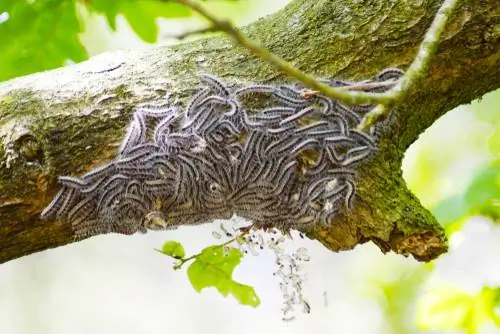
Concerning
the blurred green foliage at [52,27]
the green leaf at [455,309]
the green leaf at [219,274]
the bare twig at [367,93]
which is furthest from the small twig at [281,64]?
the green leaf at [455,309]

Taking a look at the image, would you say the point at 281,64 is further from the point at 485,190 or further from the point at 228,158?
the point at 485,190

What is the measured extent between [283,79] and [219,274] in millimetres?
396

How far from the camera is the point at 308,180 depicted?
3.17ft

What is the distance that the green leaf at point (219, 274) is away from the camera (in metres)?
1.23

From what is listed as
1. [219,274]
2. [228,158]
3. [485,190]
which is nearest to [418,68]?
[228,158]

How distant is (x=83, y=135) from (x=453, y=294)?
108 cm

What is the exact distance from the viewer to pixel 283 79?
0.99 m

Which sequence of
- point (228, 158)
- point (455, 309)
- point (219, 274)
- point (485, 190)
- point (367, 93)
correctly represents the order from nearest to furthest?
point (367, 93) → point (228, 158) → point (219, 274) → point (485, 190) → point (455, 309)

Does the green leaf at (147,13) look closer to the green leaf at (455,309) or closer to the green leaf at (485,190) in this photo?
the green leaf at (485,190)

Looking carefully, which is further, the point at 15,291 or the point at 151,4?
the point at 15,291

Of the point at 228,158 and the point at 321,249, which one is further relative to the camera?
the point at 321,249

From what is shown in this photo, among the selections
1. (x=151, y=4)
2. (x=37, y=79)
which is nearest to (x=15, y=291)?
(x=151, y=4)

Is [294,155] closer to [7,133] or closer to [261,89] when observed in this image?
[261,89]

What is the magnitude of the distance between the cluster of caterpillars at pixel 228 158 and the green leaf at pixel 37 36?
51cm
